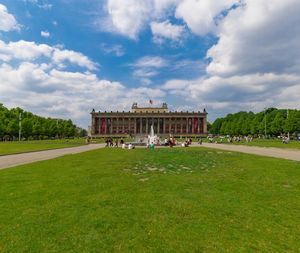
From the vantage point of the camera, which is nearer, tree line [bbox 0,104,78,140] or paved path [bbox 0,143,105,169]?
paved path [bbox 0,143,105,169]

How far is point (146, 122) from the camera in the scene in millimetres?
123938

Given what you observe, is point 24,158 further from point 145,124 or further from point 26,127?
point 145,124

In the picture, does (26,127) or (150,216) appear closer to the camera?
(150,216)

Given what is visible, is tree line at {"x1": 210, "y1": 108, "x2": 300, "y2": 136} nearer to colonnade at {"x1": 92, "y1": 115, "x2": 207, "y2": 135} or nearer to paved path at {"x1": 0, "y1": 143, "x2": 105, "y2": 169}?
colonnade at {"x1": 92, "y1": 115, "x2": 207, "y2": 135}

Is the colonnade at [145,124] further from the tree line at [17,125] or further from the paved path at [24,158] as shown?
the paved path at [24,158]

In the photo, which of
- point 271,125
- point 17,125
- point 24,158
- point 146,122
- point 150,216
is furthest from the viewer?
point 146,122

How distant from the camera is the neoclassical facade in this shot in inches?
4823

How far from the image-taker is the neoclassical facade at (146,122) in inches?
4823

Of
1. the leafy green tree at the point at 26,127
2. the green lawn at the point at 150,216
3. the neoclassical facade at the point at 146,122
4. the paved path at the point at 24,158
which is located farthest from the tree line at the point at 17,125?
the green lawn at the point at 150,216

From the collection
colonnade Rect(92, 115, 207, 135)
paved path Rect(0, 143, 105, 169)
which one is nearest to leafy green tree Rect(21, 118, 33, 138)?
colonnade Rect(92, 115, 207, 135)

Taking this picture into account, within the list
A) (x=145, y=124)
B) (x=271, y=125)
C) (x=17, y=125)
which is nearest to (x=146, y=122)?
(x=145, y=124)

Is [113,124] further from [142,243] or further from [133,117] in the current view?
[142,243]

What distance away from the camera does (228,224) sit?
4637mm

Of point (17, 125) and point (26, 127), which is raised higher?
point (17, 125)
